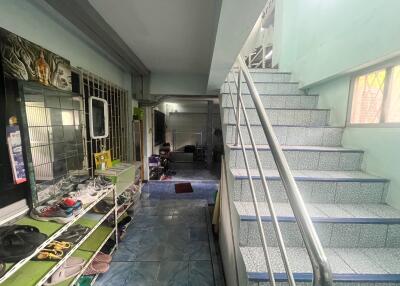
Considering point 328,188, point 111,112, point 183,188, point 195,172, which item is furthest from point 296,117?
point 195,172

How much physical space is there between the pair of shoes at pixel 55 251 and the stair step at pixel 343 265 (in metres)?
1.22

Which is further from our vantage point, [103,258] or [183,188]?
[183,188]

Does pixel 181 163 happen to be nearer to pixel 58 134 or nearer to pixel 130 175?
pixel 130 175

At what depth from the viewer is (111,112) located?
2.97m

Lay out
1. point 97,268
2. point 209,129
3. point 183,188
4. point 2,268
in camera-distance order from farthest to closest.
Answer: point 209,129, point 183,188, point 97,268, point 2,268

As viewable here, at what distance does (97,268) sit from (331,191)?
2.13 meters

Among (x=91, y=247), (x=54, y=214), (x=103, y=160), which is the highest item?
(x=103, y=160)

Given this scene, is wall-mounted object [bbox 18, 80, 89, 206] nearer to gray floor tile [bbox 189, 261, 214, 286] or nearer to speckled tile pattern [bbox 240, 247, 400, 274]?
gray floor tile [bbox 189, 261, 214, 286]

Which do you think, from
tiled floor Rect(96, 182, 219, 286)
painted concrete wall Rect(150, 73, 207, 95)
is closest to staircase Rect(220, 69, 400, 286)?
tiled floor Rect(96, 182, 219, 286)

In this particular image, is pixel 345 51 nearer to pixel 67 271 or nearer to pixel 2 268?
pixel 2 268

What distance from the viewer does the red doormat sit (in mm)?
3930

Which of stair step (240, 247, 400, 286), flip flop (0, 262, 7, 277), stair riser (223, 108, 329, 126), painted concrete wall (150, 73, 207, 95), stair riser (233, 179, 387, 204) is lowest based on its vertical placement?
stair step (240, 247, 400, 286)

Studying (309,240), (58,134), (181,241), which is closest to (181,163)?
(181,241)

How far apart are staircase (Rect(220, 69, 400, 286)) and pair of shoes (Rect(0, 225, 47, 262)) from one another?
116 cm
